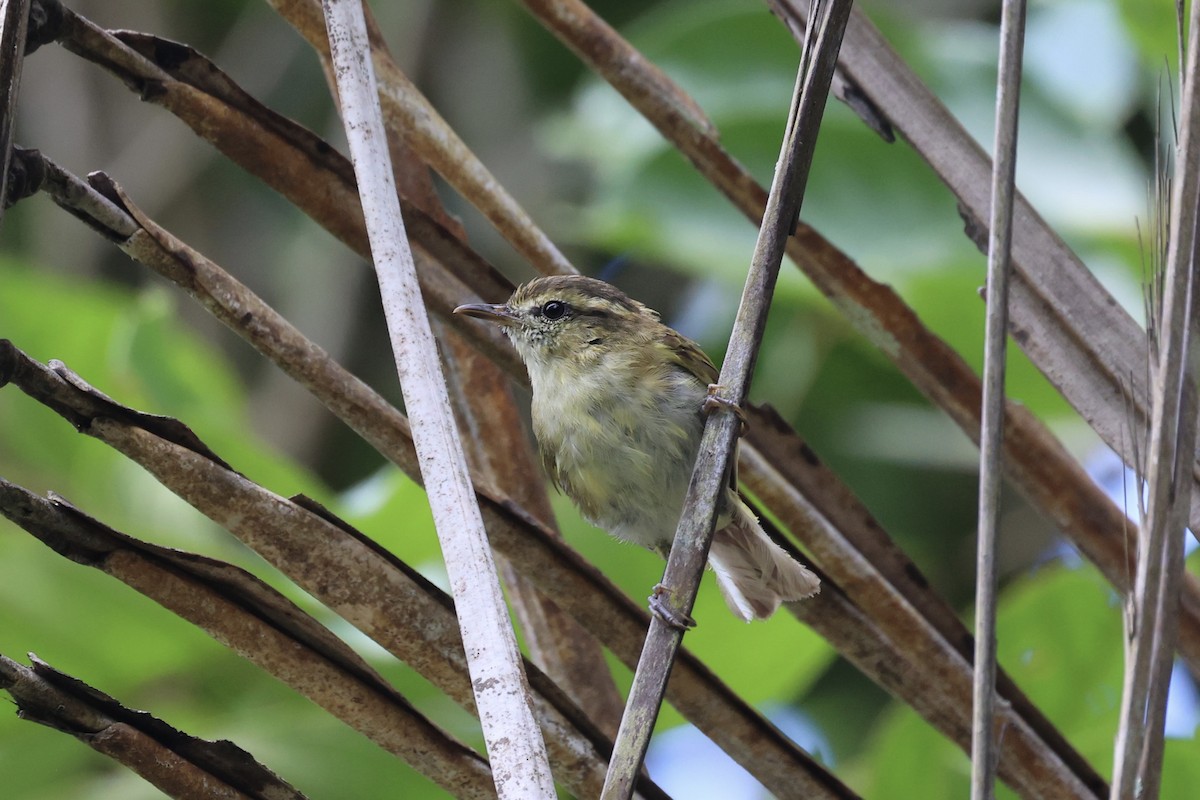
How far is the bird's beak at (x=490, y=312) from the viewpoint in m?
2.09

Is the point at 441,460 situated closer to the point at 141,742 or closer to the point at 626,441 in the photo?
the point at 141,742


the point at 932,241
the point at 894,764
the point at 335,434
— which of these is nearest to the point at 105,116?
the point at 335,434

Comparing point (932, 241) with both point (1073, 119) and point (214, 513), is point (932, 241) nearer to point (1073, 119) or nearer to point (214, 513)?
point (1073, 119)

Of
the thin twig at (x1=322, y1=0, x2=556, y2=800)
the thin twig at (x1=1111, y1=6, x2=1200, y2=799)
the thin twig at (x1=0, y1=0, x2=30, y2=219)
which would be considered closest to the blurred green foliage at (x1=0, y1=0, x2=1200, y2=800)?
the thin twig at (x1=1111, y1=6, x2=1200, y2=799)

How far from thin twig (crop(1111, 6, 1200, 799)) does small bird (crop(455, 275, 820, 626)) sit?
4.15ft

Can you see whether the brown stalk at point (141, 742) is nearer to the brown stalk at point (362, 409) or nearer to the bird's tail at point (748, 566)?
the brown stalk at point (362, 409)

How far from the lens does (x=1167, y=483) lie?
1.32 metres

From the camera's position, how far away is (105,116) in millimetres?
5922

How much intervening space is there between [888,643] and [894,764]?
93 centimetres

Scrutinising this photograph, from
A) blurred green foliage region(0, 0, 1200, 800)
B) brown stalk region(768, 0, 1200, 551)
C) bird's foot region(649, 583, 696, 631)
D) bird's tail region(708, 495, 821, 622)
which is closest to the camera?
bird's foot region(649, 583, 696, 631)

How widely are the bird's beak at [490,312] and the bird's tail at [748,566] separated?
0.57 meters

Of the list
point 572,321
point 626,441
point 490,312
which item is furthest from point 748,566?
point 490,312

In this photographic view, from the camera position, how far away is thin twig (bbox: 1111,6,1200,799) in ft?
4.17

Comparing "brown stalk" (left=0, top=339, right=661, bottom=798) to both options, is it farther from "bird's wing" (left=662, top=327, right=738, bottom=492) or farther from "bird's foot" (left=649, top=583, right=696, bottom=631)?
"bird's wing" (left=662, top=327, right=738, bottom=492)
